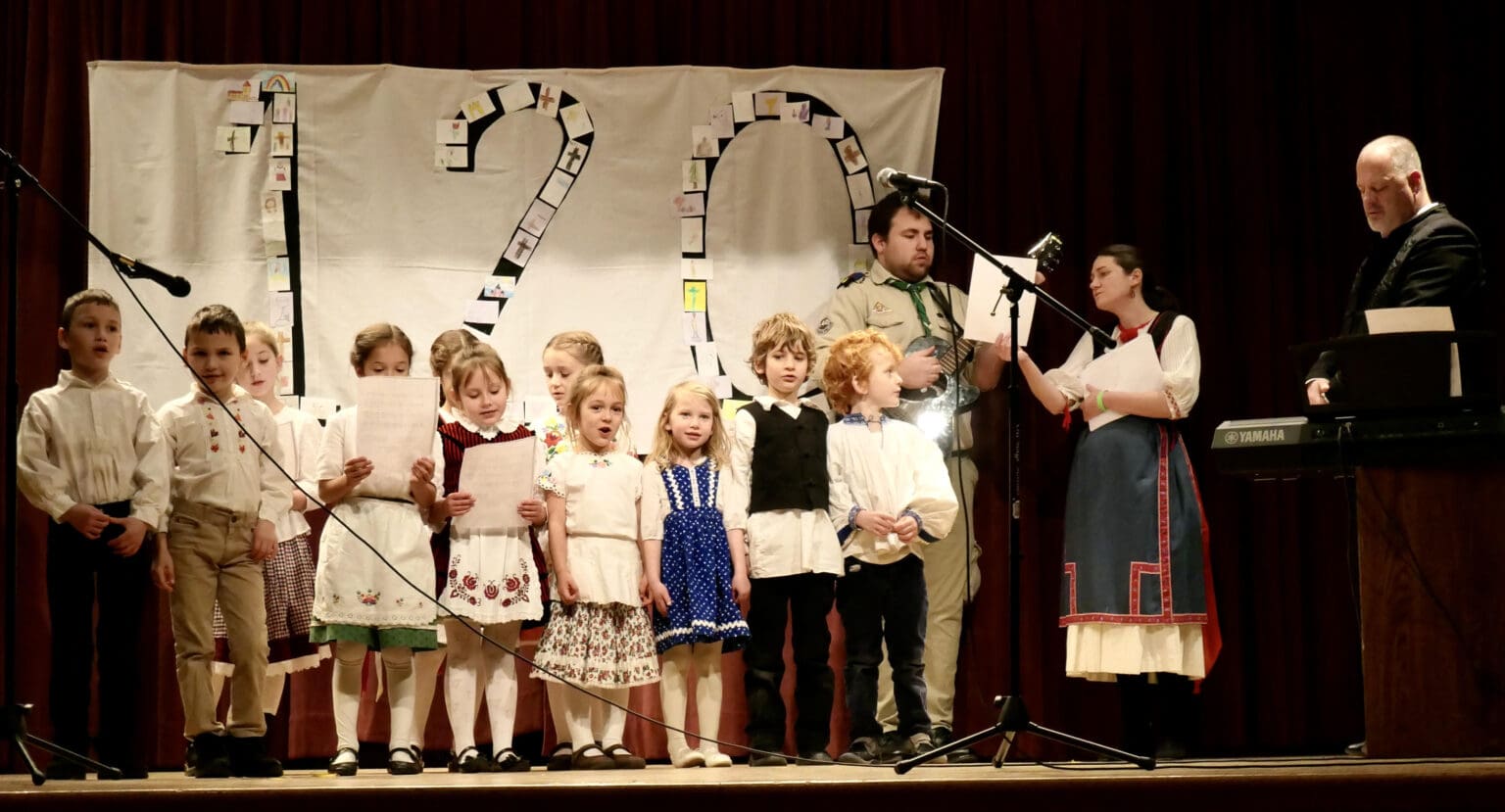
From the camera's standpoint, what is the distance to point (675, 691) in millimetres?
4582

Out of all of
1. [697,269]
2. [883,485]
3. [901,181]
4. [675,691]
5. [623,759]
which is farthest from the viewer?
[697,269]

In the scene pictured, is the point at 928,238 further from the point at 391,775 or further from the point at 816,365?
the point at 391,775

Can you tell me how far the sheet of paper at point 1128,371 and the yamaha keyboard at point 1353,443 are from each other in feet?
3.19

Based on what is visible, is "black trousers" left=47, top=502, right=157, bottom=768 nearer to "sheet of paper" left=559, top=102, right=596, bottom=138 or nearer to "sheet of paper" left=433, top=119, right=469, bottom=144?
"sheet of paper" left=433, top=119, right=469, bottom=144

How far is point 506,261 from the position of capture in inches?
223

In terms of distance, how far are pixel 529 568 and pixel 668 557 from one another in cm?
42

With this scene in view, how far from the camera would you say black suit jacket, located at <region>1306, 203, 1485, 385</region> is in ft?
13.8

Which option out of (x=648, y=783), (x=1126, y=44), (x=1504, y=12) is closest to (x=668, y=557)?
(x=648, y=783)

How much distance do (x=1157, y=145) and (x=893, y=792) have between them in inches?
133

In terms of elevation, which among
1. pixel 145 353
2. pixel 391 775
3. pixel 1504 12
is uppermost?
pixel 1504 12

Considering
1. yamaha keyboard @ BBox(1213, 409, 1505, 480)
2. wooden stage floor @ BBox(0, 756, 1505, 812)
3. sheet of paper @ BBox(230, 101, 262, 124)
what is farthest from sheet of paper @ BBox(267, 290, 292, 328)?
yamaha keyboard @ BBox(1213, 409, 1505, 480)

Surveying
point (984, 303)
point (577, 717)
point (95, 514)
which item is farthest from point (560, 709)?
point (984, 303)

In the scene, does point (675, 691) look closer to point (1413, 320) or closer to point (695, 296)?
point (695, 296)

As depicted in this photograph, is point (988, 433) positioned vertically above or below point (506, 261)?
below
